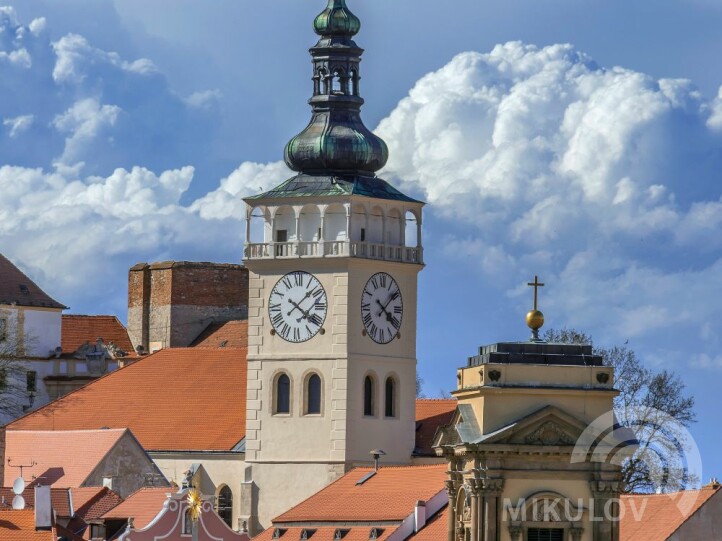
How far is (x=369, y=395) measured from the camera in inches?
3413

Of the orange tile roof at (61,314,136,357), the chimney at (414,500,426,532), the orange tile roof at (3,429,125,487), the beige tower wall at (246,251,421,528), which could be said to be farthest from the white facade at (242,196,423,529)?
the orange tile roof at (61,314,136,357)

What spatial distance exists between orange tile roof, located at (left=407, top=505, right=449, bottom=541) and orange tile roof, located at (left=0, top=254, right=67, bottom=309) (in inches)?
1426

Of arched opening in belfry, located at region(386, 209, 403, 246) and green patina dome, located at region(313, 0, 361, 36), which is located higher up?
green patina dome, located at region(313, 0, 361, 36)

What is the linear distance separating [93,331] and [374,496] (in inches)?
1410

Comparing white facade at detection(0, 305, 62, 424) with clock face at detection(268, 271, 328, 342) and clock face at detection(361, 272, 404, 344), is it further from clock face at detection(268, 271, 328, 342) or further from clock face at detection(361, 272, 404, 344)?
clock face at detection(361, 272, 404, 344)

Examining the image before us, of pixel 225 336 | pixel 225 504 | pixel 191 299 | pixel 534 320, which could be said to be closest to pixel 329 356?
pixel 225 504

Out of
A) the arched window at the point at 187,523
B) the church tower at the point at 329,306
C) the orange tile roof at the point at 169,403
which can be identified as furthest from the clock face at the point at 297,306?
the arched window at the point at 187,523

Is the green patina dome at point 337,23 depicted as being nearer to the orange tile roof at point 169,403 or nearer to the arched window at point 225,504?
the orange tile roof at point 169,403

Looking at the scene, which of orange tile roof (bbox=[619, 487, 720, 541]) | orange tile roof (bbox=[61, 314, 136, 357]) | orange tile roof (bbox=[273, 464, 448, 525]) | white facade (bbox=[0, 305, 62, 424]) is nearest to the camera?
orange tile roof (bbox=[619, 487, 720, 541])

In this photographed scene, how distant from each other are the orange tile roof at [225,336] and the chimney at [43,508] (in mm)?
25906

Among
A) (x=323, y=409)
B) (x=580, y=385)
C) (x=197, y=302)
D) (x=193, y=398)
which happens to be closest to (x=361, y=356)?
(x=323, y=409)

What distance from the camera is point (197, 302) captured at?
108438mm

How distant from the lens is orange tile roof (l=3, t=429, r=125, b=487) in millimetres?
85875

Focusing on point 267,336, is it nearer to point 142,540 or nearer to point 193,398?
point 193,398
